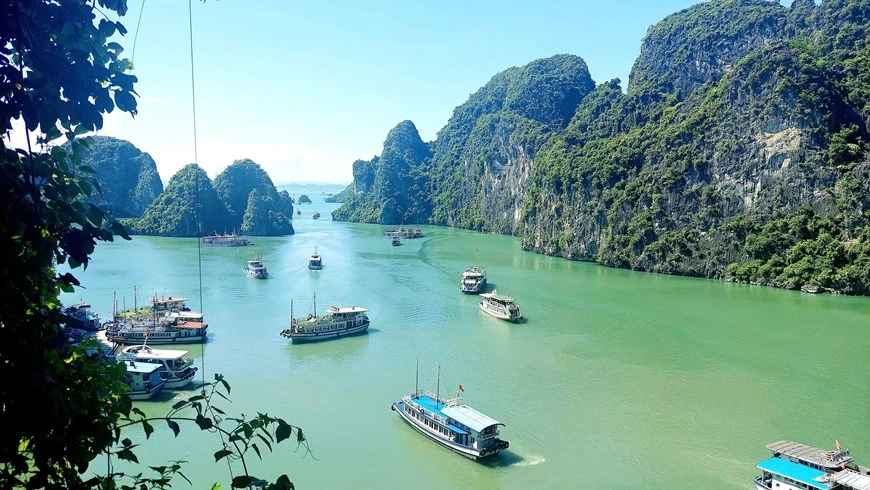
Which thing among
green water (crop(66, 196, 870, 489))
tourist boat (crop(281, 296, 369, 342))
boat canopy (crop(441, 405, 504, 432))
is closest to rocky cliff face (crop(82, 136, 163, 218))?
green water (crop(66, 196, 870, 489))

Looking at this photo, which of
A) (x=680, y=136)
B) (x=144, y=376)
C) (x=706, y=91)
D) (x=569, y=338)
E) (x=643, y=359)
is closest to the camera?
(x=144, y=376)

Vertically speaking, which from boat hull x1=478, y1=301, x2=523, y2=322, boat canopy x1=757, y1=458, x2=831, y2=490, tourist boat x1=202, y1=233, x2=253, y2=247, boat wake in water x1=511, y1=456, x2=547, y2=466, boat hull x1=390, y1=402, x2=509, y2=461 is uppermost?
tourist boat x1=202, y1=233, x2=253, y2=247

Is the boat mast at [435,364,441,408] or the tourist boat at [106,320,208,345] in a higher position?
the tourist boat at [106,320,208,345]

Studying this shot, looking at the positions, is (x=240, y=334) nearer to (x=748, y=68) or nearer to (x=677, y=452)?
(x=677, y=452)

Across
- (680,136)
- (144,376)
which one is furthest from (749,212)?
(144,376)

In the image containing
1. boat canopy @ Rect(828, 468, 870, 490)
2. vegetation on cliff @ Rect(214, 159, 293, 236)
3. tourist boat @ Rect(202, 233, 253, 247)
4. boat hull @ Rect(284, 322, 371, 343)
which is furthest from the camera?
vegetation on cliff @ Rect(214, 159, 293, 236)

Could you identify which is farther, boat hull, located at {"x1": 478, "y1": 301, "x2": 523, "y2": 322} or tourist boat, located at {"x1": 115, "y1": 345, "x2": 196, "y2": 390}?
boat hull, located at {"x1": 478, "y1": 301, "x2": 523, "y2": 322}

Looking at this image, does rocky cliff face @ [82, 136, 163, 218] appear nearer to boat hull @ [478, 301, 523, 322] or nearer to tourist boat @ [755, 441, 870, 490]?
boat hull @ [478, 301, 523, 322]
